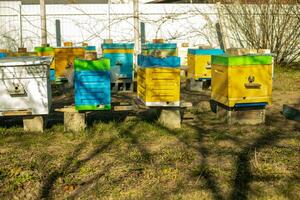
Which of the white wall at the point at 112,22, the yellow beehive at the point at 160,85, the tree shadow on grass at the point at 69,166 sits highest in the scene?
the white wall at the point at 112,22

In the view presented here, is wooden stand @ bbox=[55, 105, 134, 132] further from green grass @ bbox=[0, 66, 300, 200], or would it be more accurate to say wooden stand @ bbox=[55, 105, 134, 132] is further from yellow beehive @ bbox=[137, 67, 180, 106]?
yellow beehive @ bbox=[137, 67, 180, 106]

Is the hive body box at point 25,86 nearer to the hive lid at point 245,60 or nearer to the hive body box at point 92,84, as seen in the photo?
the hive body box at point 92,84

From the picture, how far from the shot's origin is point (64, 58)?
27.1 ft

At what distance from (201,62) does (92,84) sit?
12.3ft

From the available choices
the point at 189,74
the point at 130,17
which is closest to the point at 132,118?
the point at 189,74

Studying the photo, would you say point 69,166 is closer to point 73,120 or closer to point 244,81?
point 73,120

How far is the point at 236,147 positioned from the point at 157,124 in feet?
4.46

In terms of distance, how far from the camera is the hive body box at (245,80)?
17.5 feet

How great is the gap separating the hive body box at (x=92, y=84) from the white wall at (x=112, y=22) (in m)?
7.32

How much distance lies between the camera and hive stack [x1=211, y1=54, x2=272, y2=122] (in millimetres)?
5340

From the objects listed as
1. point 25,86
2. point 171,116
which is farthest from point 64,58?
point 171,116

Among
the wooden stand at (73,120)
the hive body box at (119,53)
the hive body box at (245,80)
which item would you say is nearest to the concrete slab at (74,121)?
the wooden stand at (73,120)

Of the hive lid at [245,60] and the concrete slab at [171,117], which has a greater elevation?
the hive lid at [245,60]

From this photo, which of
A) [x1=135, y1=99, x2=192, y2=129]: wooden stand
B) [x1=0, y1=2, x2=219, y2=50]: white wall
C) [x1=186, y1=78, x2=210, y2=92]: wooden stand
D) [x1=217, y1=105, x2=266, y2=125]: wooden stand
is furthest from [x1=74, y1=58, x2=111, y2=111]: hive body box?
[x1=0, y1=2, x2=219, y2=50]: white wall
